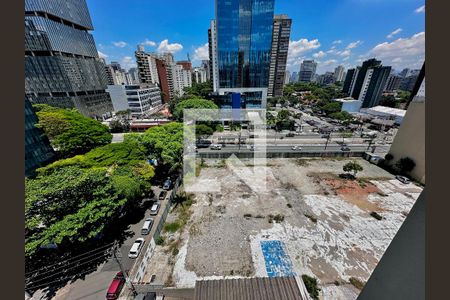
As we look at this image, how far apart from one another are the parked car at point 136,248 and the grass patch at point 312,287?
10048mm

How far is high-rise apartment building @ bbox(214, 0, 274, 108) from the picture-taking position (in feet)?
107

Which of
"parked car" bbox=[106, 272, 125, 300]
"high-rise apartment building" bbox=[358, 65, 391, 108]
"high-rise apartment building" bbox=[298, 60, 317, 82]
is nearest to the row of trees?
"parked car" bbox=[106, 272, 125, 300]

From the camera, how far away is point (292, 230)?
1195 centimetres

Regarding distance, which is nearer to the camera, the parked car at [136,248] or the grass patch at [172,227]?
the parked car at [136,248]

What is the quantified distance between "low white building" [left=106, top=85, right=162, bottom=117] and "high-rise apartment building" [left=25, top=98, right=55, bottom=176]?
80.7 ft

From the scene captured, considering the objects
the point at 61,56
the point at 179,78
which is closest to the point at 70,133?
the point at 61,56

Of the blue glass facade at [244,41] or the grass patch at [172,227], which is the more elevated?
the blue glass facade at [244,41]

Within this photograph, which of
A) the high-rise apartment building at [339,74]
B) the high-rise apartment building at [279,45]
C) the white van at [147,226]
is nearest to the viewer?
the white van at [147,226]

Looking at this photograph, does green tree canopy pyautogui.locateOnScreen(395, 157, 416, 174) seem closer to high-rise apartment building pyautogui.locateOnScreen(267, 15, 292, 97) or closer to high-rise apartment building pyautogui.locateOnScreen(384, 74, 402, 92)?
high-rise apartment building pyautogui.locateOnScreen(267, 15, 292, 97)

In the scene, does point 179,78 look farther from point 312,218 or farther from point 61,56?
point 312,218

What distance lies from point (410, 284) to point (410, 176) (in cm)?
2384

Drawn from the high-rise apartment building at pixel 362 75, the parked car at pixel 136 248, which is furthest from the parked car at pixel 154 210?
the high-rise apartment building at pixel 362 75

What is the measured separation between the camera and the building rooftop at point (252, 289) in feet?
18.9

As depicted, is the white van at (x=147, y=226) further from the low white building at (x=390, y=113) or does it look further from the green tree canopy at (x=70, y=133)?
the low white building at (x=390, y=113)
